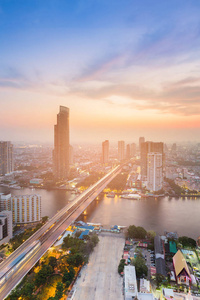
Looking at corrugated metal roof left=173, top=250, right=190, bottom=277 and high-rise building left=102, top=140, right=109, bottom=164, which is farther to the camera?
high-rise building left=102, top=140, right=109, bottom=164

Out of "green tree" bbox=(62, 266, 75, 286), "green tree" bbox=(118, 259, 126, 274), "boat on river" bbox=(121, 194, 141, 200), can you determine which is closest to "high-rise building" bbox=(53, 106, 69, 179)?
"boat on river" bbox=(121, 194, 141, 200)

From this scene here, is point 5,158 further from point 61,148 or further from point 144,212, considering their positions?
point 144,212

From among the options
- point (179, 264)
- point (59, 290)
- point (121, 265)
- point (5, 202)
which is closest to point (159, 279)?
point (179, 264)

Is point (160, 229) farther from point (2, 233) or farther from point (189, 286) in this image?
point (2, 233)

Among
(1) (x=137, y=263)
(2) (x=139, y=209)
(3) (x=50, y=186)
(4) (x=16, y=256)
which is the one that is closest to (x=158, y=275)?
(1) (x=137, y=263)

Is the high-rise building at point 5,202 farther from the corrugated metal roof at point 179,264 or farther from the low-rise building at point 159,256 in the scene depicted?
the corrugated metal roof at point 179,264

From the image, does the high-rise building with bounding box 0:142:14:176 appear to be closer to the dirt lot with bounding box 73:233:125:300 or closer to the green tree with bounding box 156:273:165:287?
the dirt lot with bounding box 73:233:125:300
